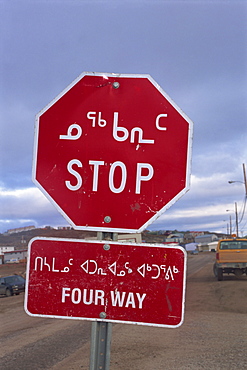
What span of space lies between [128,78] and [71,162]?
579 millimetres

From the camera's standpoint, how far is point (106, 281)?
7.82ft

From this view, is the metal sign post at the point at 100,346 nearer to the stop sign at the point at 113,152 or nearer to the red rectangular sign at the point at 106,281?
the red rectangular sign at the point at 106,281

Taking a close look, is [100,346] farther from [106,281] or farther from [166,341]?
[166,341]

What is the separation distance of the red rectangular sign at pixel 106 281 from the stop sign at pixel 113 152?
0.45 feet

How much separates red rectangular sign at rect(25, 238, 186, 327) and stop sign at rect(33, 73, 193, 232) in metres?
0.14

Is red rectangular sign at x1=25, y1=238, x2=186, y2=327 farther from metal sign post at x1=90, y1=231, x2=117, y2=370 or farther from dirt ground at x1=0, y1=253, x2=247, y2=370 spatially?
dirt ground at x1=0, y1=253, x2=247, y2=370

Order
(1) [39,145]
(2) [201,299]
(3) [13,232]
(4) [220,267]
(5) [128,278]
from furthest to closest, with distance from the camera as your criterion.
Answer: (3) [13,232] → (4) [220,267] → (2) [201,299] → (1) [39,145] → (5) [128,278]

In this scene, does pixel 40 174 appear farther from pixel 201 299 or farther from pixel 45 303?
pixel 201 299

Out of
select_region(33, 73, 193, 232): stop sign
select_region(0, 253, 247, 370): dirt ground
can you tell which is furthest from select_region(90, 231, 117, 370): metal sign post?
select_region(0, 253, 247, 370): dirt ground

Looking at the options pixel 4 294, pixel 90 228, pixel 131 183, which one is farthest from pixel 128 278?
pixel 4 294

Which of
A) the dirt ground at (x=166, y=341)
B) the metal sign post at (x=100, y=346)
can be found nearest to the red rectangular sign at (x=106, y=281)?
the metal sign post at (x=100, y=346)

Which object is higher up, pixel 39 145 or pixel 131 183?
pixel 39 145

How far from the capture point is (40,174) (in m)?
2.51

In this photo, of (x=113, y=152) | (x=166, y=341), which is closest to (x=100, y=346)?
(x=113, y=152)
